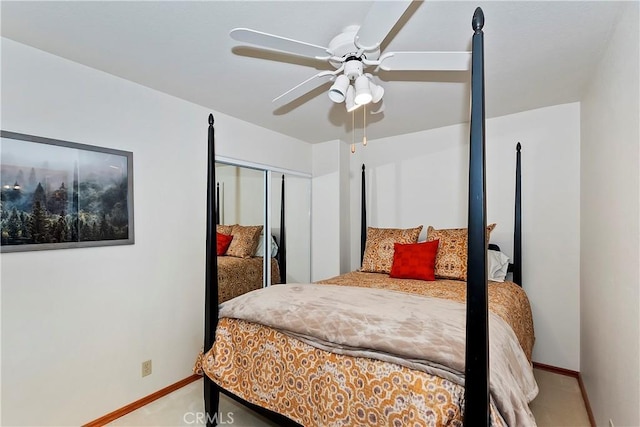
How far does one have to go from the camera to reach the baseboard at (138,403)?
2070mm

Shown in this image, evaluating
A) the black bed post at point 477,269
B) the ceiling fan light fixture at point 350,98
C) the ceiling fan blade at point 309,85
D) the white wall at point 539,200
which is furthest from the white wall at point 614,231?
the ceiling fan blade at point 309,85

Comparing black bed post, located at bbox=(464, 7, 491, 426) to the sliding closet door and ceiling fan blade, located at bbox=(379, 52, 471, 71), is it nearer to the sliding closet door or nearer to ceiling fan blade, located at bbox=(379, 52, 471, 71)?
ceiling fan blade, located at bbox=(379, 52, 471, 71)

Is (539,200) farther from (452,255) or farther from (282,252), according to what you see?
(282,252)

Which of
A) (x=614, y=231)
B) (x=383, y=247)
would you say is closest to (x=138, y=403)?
(x=383, y=247)

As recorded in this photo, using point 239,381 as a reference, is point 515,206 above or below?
above

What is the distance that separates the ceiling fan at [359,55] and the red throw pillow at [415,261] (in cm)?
151

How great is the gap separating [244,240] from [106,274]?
1.30m

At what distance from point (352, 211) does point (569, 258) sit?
2.23 metres

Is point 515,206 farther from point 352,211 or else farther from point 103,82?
point 103,82

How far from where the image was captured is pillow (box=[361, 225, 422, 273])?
3.10m

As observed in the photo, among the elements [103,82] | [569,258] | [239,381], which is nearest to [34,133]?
[103,82]

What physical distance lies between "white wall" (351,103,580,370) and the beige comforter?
1480 mm

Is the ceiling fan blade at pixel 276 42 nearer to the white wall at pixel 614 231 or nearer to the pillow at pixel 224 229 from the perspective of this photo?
the white wall at pixel 614 231

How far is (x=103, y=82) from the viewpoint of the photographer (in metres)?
2.13
